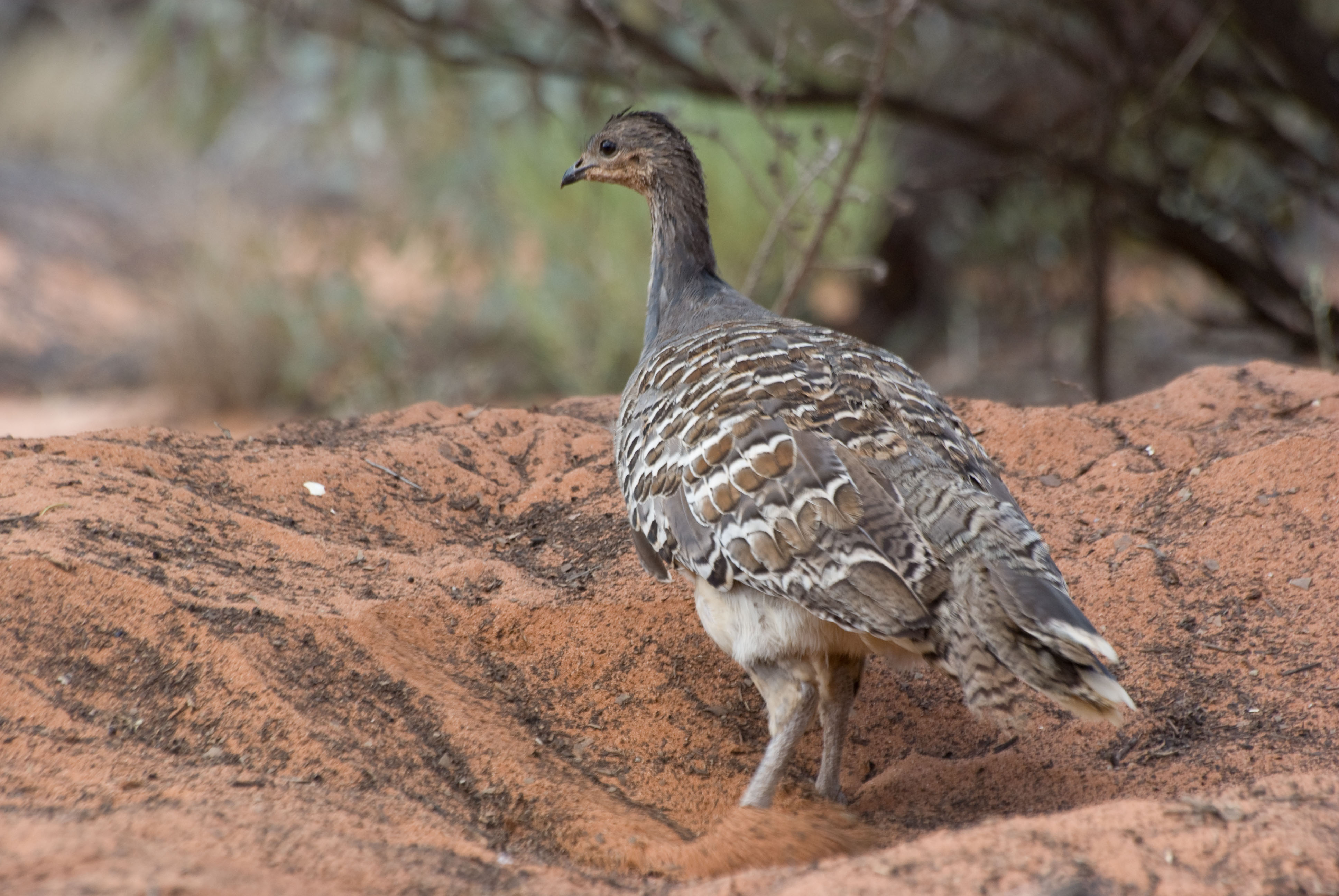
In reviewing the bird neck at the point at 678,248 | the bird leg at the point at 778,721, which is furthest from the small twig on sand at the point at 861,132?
the bird leg at the point at 778,721

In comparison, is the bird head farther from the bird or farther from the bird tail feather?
the bird tail feather

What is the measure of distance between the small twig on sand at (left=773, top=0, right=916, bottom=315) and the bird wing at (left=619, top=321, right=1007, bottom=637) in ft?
8.49

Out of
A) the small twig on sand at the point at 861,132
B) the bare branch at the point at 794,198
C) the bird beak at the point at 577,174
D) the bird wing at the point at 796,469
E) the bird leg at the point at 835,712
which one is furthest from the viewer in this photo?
the bare branch at the point at 794,198

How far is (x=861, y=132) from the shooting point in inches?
257

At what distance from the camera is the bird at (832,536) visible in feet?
10.3

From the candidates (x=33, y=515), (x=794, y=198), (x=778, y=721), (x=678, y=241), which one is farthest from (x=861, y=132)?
(x=33, y=515)

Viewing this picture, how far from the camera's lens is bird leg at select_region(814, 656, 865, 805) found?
376 cm

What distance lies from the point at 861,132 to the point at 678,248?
6.22ft

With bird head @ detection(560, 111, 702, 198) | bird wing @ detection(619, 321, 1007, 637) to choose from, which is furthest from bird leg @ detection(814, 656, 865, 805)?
bird head @ detection(560, 111, 702, 198)

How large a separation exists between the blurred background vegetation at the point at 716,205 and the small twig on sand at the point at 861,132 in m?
0.03

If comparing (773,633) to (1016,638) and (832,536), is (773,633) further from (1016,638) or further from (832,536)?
(1016,638)

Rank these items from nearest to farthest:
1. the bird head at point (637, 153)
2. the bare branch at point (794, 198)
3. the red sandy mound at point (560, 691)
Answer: the red sandy mound at point (560, 691), the bird head at point (637, 153), the bare branch at point (794, 198)

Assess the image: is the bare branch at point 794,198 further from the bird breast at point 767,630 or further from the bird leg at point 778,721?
the bird leg at point 778,721

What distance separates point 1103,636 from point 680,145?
2.79m
